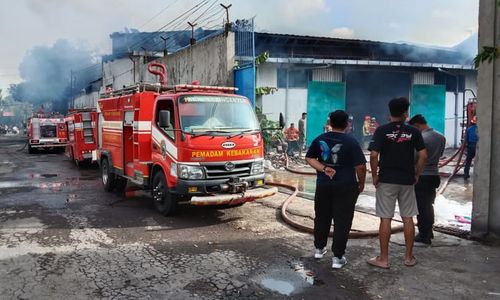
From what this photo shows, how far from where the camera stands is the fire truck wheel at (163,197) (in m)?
7.48

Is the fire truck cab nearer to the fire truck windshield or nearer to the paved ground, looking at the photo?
the fire truck windshield

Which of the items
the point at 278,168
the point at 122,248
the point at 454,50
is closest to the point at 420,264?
the point at 122,248

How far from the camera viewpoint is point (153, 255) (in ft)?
18.1

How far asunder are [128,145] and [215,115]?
2617 mm

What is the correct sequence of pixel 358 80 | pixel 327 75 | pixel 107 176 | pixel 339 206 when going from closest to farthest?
pixel 339 206 < pixel 107 176 < pixel 327 75 < pixel 358 80

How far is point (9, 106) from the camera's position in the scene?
90.0 meters

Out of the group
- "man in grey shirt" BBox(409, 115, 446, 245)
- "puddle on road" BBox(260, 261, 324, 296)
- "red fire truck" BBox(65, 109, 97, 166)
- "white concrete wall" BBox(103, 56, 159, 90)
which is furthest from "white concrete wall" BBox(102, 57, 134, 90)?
"puddle on road" BBox(260, 261, 324, 296)

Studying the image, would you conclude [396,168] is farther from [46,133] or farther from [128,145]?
[46,133]

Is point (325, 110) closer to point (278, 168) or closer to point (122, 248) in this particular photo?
point (278, 168)

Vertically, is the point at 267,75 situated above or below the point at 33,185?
above

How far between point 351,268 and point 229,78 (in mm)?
9169

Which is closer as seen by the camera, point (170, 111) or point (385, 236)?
point (385, 236)

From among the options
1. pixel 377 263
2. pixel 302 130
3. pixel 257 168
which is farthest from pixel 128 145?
pixel 302 130

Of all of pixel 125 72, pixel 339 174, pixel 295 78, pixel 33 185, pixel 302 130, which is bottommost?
pixel 33 185
